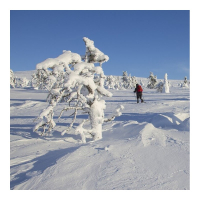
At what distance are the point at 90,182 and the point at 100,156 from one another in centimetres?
82

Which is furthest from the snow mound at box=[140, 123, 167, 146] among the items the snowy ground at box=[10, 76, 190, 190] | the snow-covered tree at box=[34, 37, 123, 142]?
the snow-covered tree at box=[34, 37, 123, 142]

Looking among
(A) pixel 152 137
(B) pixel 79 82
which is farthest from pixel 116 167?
(B) pixel 79 82

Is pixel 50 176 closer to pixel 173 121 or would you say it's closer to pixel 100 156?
pixel 100 156

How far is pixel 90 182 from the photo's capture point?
2.79 m

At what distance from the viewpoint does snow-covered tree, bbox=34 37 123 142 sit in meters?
5.27

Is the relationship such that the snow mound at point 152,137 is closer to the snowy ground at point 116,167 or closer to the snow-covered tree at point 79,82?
the snowy ground at point 116,167

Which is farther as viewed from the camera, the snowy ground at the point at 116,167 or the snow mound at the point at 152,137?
the snow mound at the point at 152,137

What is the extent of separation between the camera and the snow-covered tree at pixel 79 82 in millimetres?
5273

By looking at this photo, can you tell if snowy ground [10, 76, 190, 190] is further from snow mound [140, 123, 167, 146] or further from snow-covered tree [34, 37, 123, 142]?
snow-covered tree [34, 37, 123, 142]

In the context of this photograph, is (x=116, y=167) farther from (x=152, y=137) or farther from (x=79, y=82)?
(x=79, y=82)

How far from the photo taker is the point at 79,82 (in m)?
5.37

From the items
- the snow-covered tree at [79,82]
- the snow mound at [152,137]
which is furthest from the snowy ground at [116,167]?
the snow-covered tree at [79,82]
